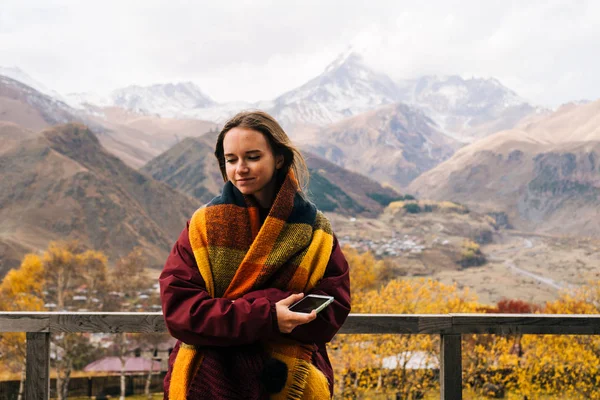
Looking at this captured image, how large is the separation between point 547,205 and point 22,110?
291 feet

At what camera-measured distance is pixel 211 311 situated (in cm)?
134

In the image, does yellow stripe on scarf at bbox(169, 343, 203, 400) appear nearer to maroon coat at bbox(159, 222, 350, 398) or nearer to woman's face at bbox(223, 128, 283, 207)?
maroon coat at bbox(159, 222, 350, 398)

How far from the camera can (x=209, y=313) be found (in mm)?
1335

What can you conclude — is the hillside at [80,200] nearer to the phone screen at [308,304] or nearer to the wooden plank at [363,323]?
the wooden plank at [363,323]

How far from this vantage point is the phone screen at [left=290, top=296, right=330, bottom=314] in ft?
4.50

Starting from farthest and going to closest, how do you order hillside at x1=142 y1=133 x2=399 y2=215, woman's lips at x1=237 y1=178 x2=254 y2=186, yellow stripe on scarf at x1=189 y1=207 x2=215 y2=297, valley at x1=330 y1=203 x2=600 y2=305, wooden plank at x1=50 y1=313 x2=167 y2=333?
hillside at x1=142 y1=133 x2=399 y2=215 → valley at x1=330 y1=203 x2=600 y2=305 → wooden plank at x1=50 y1=313 x2=167 y2=333 → woman's lips at x1=237 y1=178 x2=254 y2=186 → yellow stripe on scarf at x1=189 y1=207 x2=215 y2=297

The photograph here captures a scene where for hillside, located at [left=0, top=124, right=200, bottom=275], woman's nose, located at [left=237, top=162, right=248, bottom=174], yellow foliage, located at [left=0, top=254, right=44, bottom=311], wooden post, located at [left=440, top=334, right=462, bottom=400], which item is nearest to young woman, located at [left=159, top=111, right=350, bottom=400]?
woman's nose, located at [left=237, top=162, right=248, bottom=174]

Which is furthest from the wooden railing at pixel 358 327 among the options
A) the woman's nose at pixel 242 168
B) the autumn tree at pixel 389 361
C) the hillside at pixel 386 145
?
the hillside at pixel 386 145

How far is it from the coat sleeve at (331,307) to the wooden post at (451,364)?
90 cm

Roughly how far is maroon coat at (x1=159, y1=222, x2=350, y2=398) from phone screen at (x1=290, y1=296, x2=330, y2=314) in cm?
6

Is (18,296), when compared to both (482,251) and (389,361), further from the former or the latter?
(482,251)

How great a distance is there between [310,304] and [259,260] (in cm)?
18

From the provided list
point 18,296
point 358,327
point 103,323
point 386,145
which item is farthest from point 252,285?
point 386,145

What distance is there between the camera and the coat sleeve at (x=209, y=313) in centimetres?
133
